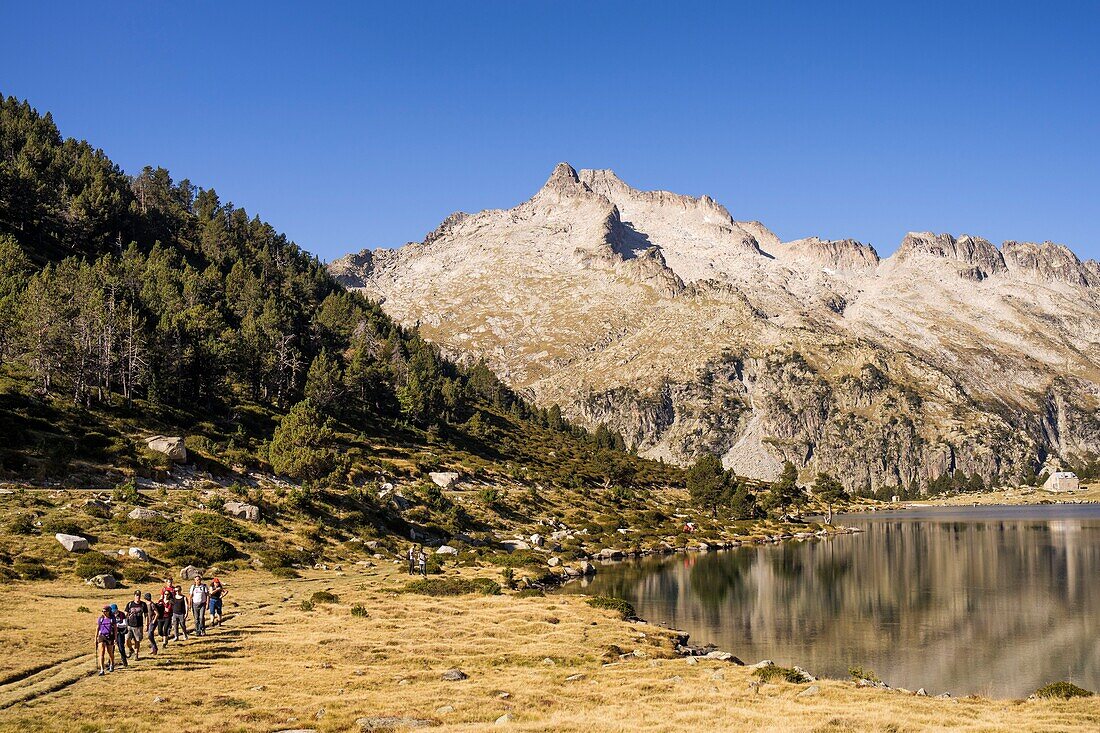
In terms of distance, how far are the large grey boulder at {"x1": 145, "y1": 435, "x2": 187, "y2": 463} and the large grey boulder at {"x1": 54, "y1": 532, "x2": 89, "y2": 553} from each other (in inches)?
1024

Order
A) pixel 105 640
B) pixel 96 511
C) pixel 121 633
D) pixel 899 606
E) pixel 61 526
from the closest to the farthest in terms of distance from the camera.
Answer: pixel 105 640 < pixel 121 633 < pixel 61 526 < pixel 96 511 < pixel 899 606

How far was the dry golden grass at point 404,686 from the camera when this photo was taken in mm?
26375

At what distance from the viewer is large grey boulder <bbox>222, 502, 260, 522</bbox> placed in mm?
76938

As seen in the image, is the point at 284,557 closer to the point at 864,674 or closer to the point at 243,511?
the point at 243,511

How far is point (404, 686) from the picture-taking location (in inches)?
1278

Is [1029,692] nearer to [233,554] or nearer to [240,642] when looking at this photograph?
[240,642]

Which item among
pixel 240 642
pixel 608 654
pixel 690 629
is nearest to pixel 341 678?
pixel 240 642

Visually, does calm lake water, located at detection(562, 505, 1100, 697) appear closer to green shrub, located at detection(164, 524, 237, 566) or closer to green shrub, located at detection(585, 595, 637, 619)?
green shrub, located at detection(585, 595, 637, 619)

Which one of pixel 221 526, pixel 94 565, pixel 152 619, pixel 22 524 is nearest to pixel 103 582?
pixel 94 565

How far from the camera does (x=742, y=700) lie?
3114 centimetres

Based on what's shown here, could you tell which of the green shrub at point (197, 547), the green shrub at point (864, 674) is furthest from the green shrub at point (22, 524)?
the green shrub at point (864, 674)

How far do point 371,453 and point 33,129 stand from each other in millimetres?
136809

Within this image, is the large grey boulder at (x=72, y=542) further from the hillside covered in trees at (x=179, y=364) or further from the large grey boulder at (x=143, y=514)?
the hillside covered in trees at (x=179, y=364)

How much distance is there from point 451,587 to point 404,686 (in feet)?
112
